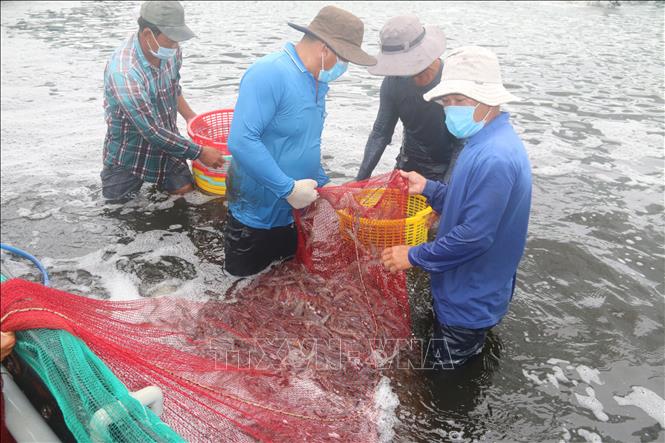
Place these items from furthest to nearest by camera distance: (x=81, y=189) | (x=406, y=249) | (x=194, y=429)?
1. (x=81, y=189)
2. (x=406, y=249)
3. (x=194, y=429)

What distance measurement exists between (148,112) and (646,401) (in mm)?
6152

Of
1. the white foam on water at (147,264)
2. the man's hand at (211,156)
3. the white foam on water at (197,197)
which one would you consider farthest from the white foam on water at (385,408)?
the white foam on water at (197,197)

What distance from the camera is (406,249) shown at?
3.93 metres

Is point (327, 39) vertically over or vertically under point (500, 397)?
over

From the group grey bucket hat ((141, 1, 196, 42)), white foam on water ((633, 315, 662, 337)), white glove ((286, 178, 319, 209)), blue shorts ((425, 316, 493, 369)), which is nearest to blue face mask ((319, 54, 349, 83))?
white glove ((286, 178, 319, 209))

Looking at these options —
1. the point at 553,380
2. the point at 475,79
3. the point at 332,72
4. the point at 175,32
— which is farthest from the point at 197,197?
the point at 553,380

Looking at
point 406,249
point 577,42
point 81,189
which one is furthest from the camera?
point 577,42

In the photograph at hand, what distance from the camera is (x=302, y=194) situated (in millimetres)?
4289

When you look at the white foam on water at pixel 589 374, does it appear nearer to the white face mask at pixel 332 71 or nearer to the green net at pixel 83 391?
the white face mask at pixel 332 71

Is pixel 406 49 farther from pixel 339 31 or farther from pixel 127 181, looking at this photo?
pixel 127 181

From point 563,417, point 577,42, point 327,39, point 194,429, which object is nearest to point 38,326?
point 194,429

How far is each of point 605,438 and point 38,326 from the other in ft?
13.6

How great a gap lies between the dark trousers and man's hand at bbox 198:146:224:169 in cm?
152

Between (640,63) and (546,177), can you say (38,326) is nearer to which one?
(546,177)
